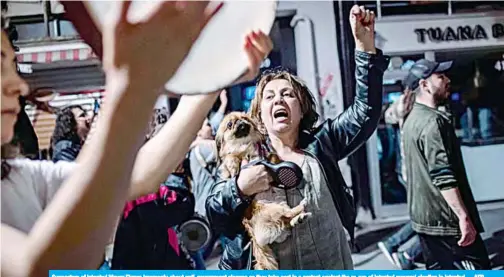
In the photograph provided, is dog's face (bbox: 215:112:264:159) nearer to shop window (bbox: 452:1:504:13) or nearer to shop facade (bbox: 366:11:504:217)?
shop facade (bbox: 366:11:504:217)

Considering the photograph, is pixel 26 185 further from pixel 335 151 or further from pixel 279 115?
pixel 335 151

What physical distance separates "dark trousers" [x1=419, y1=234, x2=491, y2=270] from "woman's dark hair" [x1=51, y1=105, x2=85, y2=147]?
94 cm

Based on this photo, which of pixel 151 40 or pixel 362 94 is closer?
pixel 151 40

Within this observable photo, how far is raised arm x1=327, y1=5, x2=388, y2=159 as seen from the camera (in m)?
1.67

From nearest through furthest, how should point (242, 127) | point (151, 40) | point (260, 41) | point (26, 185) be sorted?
point (151, 40), point (260, 41), point (26, 185), point (242, 127)

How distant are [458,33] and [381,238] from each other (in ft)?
1.84

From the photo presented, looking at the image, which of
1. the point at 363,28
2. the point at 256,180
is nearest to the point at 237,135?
the point at 256,180

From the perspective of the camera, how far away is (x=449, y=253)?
67.6 inches

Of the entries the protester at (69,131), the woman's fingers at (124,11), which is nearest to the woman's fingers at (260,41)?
the protester at (69,131)

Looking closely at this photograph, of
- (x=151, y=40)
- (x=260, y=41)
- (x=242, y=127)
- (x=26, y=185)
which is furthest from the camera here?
(x=242, y=127)

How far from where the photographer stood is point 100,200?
3.31ft

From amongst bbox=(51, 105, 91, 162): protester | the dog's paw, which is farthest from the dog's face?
bbox=(51, 105, 91, 162): protester

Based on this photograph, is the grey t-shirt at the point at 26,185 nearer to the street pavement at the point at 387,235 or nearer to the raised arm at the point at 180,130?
the raised arm at the point at 180,130

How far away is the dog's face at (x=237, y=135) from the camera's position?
65.5 inches
